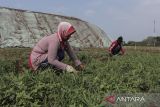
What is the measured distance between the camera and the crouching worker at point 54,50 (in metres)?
6.64

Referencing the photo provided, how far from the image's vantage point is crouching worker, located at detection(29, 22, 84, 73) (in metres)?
6.64

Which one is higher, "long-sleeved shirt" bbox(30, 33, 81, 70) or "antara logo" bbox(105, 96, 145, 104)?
"long-sleeved shirt" bbox(30, 33, 81, 70)

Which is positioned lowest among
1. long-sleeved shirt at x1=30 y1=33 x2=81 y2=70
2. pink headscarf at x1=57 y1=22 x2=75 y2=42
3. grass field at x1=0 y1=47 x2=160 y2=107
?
grass field at x1=0 y1=47 x2=160 y2=107

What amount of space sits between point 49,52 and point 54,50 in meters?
0.08

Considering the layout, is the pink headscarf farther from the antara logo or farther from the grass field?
the antara logo

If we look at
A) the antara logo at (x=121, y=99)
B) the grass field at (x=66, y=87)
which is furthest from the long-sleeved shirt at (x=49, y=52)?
the antara logo at (x=121, y=99)

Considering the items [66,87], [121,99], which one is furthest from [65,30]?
[121,99]

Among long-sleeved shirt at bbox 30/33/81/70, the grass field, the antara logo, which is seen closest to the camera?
the antara logo

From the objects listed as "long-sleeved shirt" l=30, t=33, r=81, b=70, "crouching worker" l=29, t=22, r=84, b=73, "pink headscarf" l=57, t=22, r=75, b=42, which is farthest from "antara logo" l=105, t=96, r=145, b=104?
"pink headscarf" l=57, t=22, r=75, b=42

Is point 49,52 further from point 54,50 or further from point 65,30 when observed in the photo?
point 65,30

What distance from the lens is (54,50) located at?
6.64 m

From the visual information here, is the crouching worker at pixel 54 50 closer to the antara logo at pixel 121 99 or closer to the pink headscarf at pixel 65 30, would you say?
the pink headscarf at pixel 65 30

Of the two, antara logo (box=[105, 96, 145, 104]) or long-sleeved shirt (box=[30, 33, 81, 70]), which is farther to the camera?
long-sleeved shirt (box=[30, 33, 81, 70])

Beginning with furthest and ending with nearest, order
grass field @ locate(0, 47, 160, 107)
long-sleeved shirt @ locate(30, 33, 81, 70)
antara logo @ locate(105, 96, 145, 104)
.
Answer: long-sleeved shirt @ locate(30, 33, 81, 70) < grass field @ locate(0, 47, 160, 107) < antara logo @ locate(105, 96, 145, 104)
